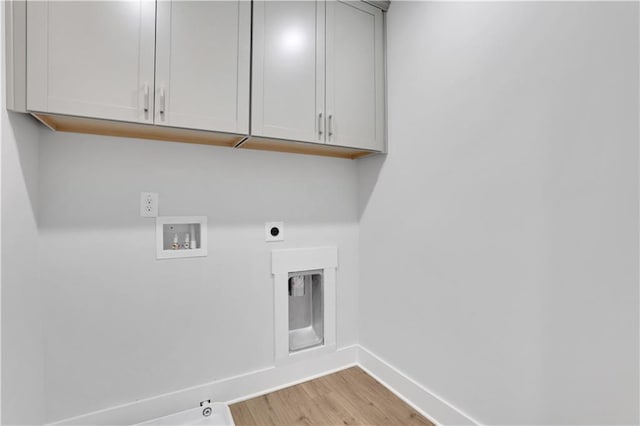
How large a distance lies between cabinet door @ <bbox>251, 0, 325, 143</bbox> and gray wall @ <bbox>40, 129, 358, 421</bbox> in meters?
0.34

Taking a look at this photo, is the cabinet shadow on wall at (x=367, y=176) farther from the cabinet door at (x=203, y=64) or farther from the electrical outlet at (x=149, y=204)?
the electrical outlet at (x=149, y=204)

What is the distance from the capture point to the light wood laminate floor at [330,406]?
151 centimetres

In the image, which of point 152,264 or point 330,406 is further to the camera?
point 330,406

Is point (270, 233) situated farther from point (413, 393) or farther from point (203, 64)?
point (413, 393)

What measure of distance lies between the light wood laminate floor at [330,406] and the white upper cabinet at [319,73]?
4.77ft

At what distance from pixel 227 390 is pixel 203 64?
1.72 metres

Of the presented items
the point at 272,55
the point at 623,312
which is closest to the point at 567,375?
the point at 623,312

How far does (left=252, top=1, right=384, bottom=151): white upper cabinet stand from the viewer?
146 cm

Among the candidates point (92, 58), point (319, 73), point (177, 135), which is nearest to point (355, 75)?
point (319, 73)

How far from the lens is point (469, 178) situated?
52.9 inches

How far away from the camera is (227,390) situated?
5.49 feet

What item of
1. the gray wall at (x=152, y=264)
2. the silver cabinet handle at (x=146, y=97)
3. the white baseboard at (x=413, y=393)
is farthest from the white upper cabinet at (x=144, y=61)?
the white baseboard at (x=413, y=393)

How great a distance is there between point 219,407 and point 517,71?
7.02 ft

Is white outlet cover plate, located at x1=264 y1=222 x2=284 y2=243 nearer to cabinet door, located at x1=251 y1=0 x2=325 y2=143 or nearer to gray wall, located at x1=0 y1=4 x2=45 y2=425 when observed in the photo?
cabinet door, located at x1=251 y1=0 x2=325 y2=143
